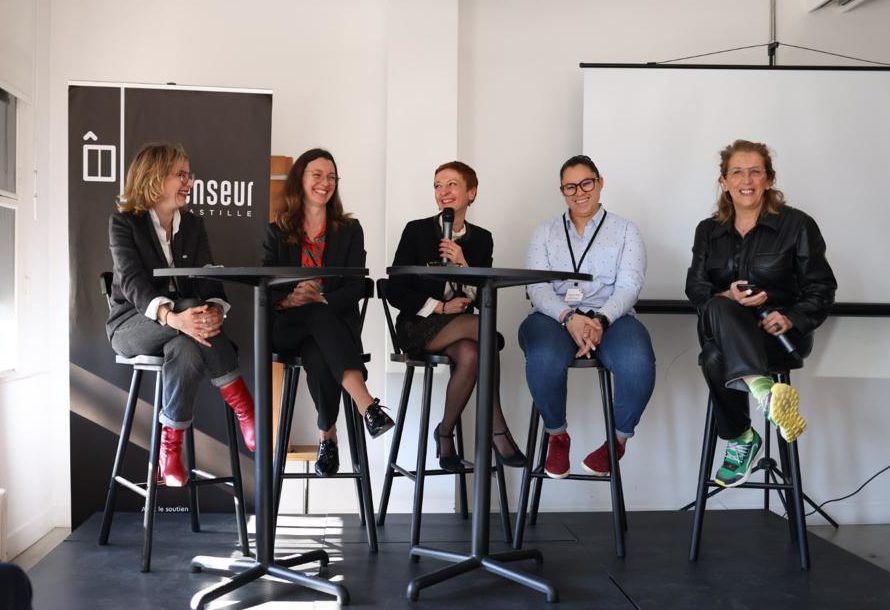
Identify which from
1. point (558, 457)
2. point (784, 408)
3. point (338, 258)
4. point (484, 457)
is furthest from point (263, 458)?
point (784, 408)

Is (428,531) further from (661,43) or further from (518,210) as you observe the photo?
(661,43)

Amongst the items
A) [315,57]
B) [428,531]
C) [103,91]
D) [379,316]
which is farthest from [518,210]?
[103,91]

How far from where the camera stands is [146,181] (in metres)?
3.25

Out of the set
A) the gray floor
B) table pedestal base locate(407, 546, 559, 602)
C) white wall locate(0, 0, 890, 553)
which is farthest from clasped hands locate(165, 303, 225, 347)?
white wall locate(0, 0, 890, 553)

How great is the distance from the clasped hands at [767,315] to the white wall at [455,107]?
1.00 metres

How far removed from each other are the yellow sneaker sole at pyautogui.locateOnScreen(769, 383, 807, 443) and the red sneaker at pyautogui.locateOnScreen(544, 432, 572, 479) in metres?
0.77

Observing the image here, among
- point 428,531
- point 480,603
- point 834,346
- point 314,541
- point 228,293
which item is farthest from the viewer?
point 834,346

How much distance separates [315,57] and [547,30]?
116cm

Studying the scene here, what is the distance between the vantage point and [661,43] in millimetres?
4312

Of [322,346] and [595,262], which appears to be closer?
[322,346]

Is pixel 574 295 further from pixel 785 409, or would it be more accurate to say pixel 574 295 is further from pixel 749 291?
pixel 785 409

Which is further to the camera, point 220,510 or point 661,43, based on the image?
point 661,43

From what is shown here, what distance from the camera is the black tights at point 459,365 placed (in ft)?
10.9

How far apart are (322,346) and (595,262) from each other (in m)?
1.19
